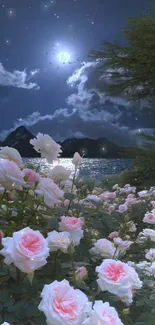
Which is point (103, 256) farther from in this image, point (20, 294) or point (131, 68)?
point (131, 68)

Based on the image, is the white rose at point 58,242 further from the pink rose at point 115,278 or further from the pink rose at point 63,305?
the pink rose at point 63,305

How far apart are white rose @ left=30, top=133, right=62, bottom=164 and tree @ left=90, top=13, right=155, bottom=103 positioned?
34.7 ft

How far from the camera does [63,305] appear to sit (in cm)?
84

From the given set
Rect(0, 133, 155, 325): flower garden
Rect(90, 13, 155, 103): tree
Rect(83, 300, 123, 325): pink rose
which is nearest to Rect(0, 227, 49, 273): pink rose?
Rect(0, 133, 155, 325): flower garden

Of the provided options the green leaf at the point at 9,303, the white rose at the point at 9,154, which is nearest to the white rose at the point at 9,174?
the white rose at the point at 9,154

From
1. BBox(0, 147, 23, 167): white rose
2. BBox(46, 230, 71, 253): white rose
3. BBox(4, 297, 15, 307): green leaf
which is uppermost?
BBox(0, 147, 23, 167): white rose

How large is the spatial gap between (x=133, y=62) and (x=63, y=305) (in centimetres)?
1251

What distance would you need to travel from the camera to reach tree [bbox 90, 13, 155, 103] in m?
12.0

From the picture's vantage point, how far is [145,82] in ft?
43.4

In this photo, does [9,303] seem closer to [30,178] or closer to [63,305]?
[63,305]

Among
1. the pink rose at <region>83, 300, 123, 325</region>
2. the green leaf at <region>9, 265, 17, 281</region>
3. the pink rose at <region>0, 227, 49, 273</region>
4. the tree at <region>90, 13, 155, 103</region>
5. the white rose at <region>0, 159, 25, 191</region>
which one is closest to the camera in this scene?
the pink rose at <region>83, 300, 123, 325</region>

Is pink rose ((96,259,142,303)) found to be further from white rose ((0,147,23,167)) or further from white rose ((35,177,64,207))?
white rose ((0,147,23,167))

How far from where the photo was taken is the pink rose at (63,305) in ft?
2.71

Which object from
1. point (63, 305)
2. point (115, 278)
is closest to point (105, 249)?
point (115, 278)
